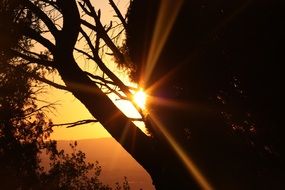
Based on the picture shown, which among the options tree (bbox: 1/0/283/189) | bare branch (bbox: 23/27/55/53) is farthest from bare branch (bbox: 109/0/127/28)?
bare branch (bbox: 23/27/55/53)

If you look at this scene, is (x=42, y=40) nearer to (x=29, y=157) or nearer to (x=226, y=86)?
(x=226, y=86)

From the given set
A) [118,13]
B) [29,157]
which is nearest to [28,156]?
[29,157]

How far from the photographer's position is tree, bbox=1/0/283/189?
341 cm

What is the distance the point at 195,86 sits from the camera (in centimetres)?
501

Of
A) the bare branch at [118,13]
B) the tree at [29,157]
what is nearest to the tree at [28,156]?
the tree at [29,157]

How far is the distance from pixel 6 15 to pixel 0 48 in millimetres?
367

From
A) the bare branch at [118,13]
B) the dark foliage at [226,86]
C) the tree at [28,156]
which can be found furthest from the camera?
the tree at [28,156]

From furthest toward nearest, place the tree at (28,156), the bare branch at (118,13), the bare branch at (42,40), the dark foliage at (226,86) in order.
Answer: the tree at (28,156), the bare branch at (118,13), the dark foliage at (226,86), the bare branch at (42,40)

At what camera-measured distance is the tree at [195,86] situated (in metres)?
3.41

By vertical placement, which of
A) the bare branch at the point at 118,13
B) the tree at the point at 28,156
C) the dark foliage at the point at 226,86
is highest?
the tree at the point at 28,156

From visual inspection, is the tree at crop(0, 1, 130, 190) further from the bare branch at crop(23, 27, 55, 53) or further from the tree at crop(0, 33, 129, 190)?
the bare branch at crop(23, 27, 55, 53)

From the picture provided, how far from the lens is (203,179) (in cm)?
366

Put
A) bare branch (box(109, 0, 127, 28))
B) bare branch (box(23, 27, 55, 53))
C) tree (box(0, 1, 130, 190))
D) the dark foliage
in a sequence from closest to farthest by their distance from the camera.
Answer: bare branch (box(23, 27, 55, 53)) < the dark foliage < bare branch (box(109, 0, 127, 28)) < tree (box(0, 1, 130, 190))

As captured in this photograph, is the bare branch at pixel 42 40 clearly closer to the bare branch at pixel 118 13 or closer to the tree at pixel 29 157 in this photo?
the bare branch at pixel 118 13
